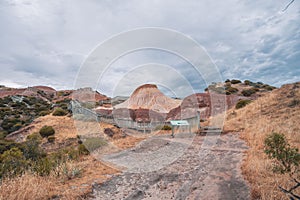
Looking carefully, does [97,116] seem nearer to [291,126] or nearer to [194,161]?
Result: [194,161]

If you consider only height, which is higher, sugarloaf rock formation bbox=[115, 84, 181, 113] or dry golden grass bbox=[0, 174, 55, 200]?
sugarloaf rock formation bbox=[115, 84, 181, 113]

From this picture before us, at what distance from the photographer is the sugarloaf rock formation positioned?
103 feet

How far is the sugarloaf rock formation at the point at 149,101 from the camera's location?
31341mm

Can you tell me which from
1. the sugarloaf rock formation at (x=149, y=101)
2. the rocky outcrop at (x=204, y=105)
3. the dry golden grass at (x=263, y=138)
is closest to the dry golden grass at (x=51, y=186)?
the dry golden grass at (x=263, y=138)

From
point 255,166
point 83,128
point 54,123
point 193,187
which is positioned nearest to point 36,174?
point 193,187

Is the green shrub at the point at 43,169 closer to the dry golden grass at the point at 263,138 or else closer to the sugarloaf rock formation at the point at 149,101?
the dry golden grass at the point at 263,138

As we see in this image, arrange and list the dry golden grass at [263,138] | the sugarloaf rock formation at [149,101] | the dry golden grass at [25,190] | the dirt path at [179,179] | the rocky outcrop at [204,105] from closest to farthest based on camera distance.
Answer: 1. the dry golden grass at [263,138]
2. the dry golden grass at [25,190]
3. the dirt path at [179,179]
4. the rocky outcrop at [204,105]
5. the sugarloaf rock formation at [149,101]

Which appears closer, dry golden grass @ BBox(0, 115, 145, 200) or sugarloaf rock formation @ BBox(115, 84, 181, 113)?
dry golden grass @ BBox(0, 115, 145, 200)

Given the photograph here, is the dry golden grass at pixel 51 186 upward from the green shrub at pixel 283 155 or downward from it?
downward

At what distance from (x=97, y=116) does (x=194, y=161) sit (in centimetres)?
1548

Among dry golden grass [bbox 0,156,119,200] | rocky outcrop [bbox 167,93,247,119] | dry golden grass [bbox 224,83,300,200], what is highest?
rocky outcrop [bbox 167,93,247,119]

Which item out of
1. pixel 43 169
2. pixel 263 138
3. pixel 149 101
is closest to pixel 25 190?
pixel 43 169

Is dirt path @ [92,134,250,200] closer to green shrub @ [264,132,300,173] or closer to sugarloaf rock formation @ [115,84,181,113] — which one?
green shrub @ [264,132,300,173]

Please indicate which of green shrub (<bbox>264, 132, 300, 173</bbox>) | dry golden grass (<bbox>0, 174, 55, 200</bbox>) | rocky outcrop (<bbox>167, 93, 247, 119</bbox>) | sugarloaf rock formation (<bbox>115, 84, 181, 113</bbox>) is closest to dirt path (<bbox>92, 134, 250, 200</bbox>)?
green shrub (<bbox>264, 132, 300, 173</bbox>)
